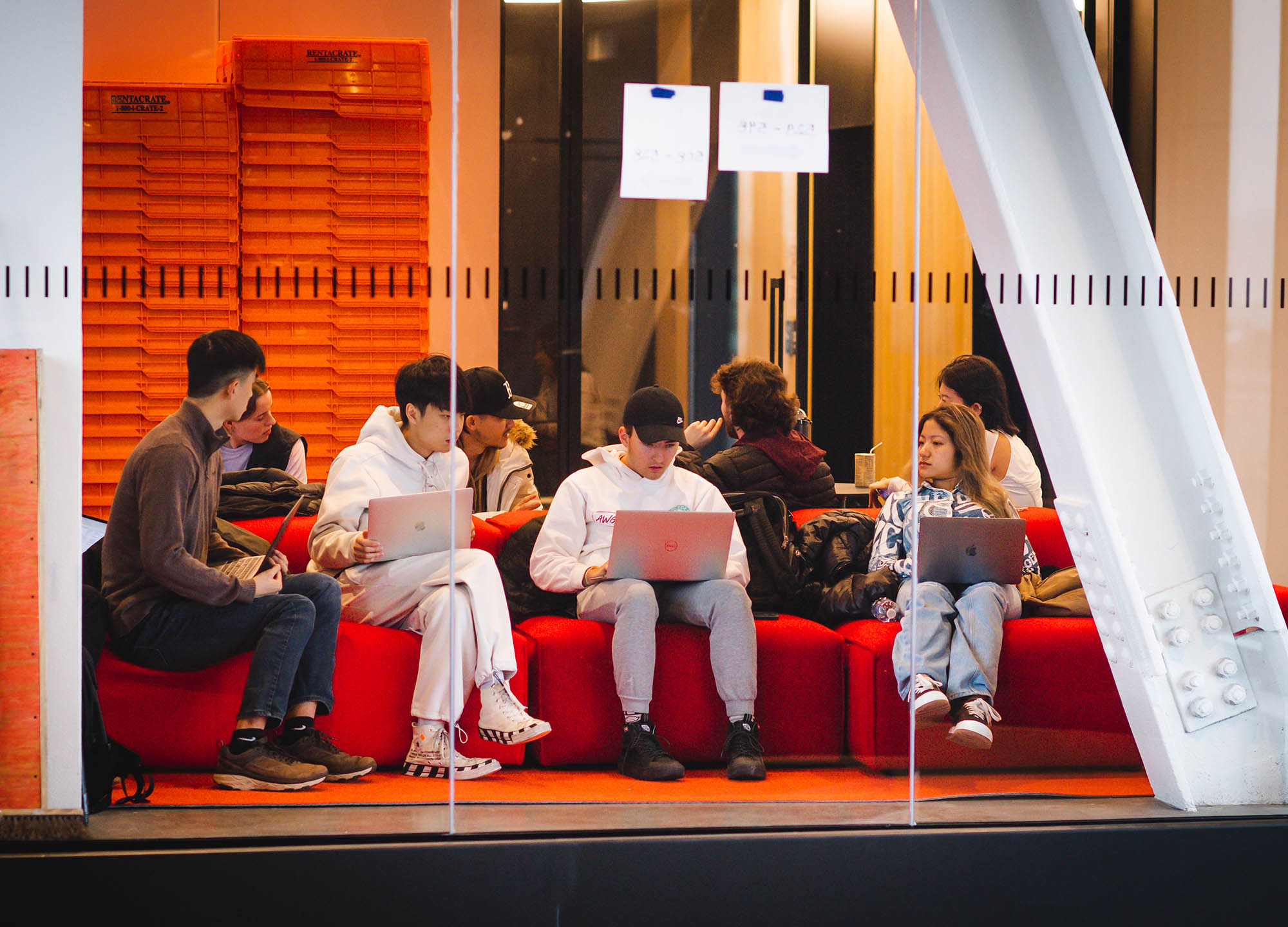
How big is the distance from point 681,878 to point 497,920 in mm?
441

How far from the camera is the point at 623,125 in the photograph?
313cm

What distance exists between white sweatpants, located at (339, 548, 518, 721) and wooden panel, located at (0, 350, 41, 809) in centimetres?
94

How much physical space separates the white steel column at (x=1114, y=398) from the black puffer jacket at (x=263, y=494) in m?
2.04

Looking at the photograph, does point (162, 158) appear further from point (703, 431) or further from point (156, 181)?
point (703, 431)

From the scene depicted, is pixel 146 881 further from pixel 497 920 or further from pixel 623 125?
pixel 623 125

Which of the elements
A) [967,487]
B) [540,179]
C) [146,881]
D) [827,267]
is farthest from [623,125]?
[146,881]

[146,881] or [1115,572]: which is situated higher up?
[1115,572]

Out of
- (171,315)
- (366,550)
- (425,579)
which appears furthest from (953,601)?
(171,315)

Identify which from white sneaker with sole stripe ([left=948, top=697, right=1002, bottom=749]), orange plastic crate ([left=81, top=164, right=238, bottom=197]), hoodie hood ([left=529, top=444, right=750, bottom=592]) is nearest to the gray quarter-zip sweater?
orange plastic crate ([left=81, top=164, right=238, bottom=197])

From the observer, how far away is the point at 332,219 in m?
3.14

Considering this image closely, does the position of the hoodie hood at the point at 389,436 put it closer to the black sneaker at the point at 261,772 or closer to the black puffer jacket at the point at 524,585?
the black puffer jacket at the point at 524,585

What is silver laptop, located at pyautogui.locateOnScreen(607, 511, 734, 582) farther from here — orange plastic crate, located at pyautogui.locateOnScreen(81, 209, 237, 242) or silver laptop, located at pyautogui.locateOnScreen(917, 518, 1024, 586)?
orange plastic crate, located at pyautogui.locateOnScreen(81, 209, 237, 242)

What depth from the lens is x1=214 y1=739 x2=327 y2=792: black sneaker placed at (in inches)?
119

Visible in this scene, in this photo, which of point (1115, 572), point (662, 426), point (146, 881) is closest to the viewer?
point (146, 881)
